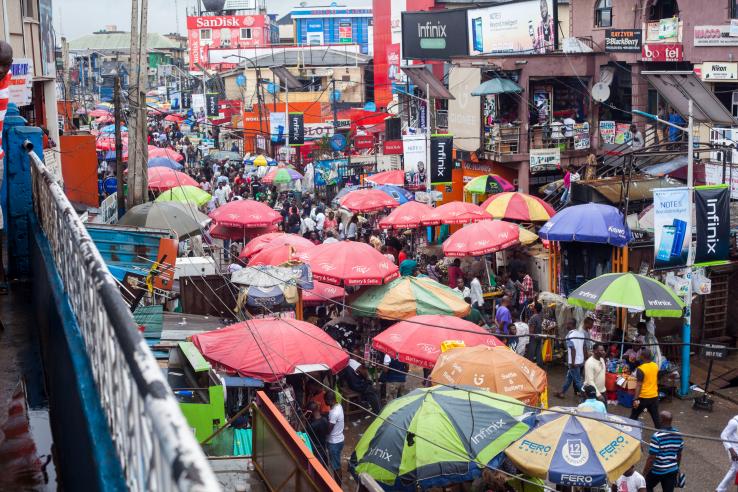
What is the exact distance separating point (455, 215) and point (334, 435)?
10871mm

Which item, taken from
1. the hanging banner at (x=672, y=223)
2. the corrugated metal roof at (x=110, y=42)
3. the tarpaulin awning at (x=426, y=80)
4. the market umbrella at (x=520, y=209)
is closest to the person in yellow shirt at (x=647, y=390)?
the hanging banner at (x=672, y=223)

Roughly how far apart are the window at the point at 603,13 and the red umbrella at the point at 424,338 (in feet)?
68.8

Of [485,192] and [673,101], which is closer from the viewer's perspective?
[673,101]

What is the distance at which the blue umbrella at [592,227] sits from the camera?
17.9 m

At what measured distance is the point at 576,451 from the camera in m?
9.38

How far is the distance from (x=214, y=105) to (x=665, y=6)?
132 ft

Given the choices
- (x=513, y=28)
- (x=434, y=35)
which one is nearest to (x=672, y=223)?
(x=513, y=28)

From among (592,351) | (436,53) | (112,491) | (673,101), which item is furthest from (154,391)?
(436,53)

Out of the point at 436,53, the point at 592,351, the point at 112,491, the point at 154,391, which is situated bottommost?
the point at 592,351

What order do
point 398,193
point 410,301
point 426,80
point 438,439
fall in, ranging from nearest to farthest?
point 438,439, point 410,301, point 398,193, point 426,80

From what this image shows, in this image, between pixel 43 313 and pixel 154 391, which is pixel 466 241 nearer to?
pixel 43 313

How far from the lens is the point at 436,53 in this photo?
132 ft

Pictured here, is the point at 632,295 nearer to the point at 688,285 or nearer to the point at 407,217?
the point at 688,285

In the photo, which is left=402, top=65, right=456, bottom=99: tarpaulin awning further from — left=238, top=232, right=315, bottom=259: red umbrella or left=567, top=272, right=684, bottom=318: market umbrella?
left=567, top=272, right=684, bottom=318: market umbrella
